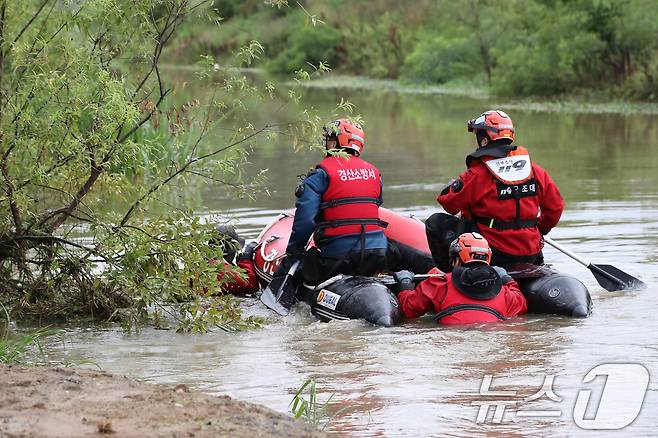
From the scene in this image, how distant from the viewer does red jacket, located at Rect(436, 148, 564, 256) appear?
9180mm

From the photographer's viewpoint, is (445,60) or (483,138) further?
(445,60)

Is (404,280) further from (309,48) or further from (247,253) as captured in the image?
(309,48)

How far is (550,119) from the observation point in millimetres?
28797

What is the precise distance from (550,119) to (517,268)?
2005 centimetres

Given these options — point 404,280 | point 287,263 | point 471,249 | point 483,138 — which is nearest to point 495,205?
point 483,138

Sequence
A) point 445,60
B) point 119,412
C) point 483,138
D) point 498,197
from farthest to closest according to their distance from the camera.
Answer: point 445,60
point 483,138
point 498,197
point 119,412

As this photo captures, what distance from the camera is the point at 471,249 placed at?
8.56 metres

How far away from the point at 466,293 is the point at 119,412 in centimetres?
375

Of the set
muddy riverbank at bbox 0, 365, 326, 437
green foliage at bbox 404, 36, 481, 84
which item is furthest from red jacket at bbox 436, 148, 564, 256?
green foliage at bbox 404, 36, 481, 84

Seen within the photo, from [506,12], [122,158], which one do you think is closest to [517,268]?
[122,158]

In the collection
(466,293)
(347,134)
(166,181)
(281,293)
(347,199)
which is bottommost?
(281,293)

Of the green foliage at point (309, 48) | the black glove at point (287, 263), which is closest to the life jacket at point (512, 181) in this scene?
the black glove at point (287, 263)

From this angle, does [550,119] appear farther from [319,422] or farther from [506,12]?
[319,422]

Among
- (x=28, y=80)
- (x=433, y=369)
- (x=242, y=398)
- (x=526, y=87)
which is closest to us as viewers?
(x=242, y=398)
